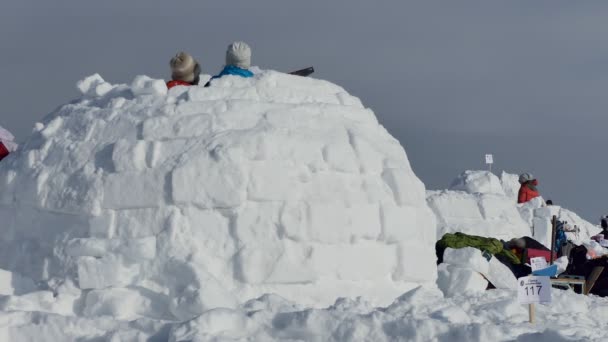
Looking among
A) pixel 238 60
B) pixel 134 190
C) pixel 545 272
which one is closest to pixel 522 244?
pixel 238 60

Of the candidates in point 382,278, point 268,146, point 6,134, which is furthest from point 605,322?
point 6,134

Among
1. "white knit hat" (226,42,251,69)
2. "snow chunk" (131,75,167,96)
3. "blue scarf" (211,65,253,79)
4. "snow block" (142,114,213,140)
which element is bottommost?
"snow block" (142,114,213,140)

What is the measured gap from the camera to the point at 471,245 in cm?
1016

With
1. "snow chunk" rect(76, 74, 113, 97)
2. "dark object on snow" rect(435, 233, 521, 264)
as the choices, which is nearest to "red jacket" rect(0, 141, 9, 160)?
"snow chunk" rect(76, 74, 113, 97)

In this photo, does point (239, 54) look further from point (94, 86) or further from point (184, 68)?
point (94, 86)

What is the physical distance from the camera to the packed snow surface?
6.87 m

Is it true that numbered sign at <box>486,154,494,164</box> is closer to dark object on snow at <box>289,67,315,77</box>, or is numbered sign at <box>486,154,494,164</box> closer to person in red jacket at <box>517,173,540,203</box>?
person in red jacket at <box>517,173,540,203</box>

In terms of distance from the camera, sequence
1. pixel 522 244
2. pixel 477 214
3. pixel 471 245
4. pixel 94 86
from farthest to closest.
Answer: pixel 477 214
pixel 522 244
pixel 471 245
pixel 94 86

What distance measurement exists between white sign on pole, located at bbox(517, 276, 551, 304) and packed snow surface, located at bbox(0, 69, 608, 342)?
178mm

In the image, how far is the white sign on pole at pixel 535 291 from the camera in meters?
6.24

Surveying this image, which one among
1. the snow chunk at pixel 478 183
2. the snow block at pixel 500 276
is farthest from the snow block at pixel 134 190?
the snow chunk at pixel 478 183

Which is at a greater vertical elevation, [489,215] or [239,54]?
[239,54]

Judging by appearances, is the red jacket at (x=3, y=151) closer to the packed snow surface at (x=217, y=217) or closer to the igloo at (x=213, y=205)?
the packed snow surface at (x=217, y=217)

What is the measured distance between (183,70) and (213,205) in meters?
1.69
